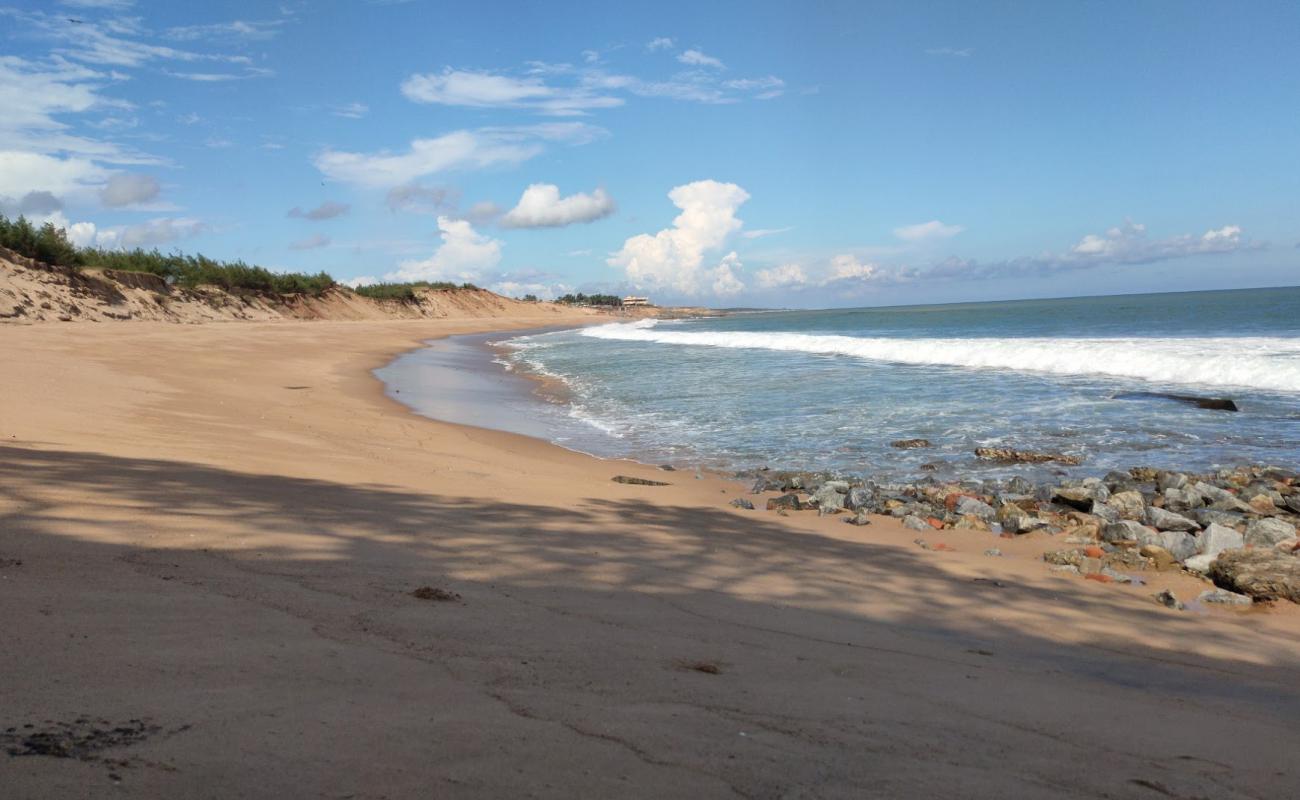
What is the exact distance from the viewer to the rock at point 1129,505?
7440 mm

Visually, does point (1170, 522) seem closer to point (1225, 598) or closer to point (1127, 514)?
point (1127, 514)

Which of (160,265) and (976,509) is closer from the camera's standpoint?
(976,509)

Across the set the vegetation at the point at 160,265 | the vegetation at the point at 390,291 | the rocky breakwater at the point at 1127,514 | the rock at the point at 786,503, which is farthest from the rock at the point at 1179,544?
the vegetation at the point at 390,291

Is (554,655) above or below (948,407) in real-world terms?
above

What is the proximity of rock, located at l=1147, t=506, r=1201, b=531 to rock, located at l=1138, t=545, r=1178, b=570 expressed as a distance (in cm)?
100

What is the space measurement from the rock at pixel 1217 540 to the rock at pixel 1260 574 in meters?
0.60

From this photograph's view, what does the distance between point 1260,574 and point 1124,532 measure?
1302 mm

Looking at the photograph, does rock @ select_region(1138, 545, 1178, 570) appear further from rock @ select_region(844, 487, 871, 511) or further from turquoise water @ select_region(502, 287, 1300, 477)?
turquoise water @ select_region(502, 287, 1300, 477)

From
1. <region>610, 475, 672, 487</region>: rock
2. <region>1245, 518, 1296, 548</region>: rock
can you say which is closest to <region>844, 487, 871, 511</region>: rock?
<region>610, 475, 672, 487</region>: rock

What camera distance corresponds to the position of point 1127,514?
7469 mm

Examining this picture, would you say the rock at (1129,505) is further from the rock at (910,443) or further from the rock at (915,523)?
the rock at (910,443)

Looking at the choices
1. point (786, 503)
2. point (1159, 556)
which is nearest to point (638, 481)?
point (786, 503)

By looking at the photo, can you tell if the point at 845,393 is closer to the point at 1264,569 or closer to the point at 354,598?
the point at 1264,569

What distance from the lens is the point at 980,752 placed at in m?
2.54
